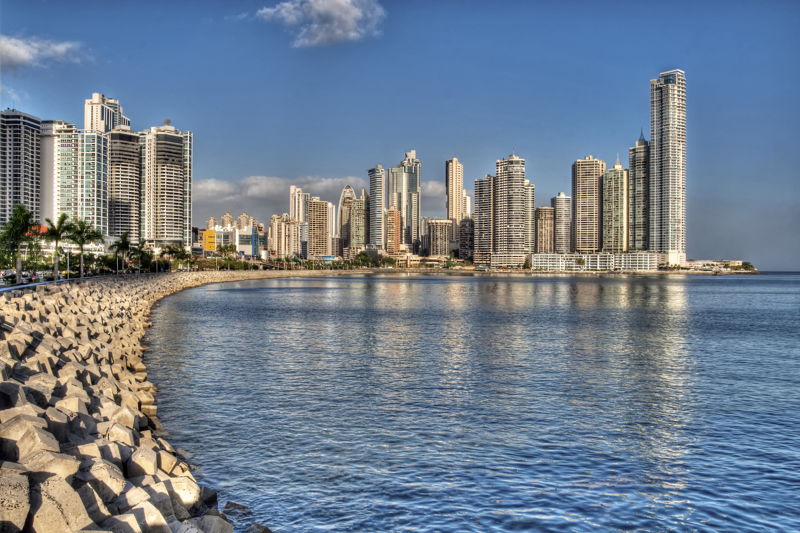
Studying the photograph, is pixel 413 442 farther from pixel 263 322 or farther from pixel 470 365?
pixel 263 322

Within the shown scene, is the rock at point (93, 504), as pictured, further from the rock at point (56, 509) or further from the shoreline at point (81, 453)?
the rock at point (56, 509)

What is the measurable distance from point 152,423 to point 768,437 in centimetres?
1550

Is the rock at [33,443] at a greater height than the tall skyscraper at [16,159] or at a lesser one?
lesser

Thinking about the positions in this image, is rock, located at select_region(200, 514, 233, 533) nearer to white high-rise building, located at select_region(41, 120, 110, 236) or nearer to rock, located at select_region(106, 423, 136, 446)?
rock, located at select_region(106, 423, 136, 446)

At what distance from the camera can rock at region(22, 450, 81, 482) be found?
7.61 metres

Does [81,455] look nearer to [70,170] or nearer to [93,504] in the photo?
[93,504]

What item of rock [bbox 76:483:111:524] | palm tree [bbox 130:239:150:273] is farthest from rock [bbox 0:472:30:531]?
palm tree [bbox 130:239:150:273]

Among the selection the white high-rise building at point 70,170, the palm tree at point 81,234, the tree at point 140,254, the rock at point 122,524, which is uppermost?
the white high-rise building at point 70,170

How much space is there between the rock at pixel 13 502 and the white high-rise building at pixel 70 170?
196704mm

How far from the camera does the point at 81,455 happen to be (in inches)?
348

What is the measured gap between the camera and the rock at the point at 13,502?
19.9 feet

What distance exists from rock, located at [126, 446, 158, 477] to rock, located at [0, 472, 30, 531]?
10.4ft

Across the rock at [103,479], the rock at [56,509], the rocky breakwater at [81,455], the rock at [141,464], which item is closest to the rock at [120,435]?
the rocky breakwater at [81,455]

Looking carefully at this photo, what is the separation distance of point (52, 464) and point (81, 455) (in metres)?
1.23
